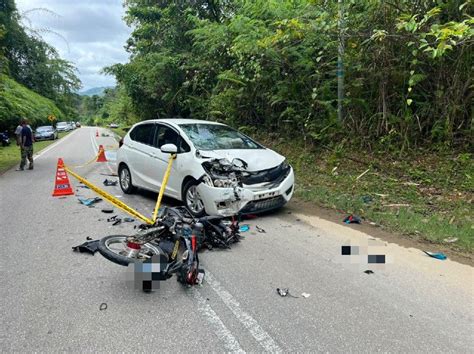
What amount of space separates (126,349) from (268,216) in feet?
13.1

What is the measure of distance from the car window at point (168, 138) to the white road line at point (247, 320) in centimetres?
325

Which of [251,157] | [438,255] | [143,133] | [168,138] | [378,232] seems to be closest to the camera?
[438,255]

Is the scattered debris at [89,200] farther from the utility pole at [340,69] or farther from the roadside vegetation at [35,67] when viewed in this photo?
the roadside vegetation at [35,67]

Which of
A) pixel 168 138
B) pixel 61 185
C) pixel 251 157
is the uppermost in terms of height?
pixel 168 138

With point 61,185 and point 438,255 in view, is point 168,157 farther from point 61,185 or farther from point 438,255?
point 438,255

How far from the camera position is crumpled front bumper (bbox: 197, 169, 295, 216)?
568cm

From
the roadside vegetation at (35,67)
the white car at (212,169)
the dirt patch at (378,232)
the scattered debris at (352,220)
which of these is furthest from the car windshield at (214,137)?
the roadside vegetation at (35,67)

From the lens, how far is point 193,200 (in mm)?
6219

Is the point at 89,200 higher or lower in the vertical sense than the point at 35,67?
lower

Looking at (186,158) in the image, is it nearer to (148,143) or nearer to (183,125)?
(183,125)

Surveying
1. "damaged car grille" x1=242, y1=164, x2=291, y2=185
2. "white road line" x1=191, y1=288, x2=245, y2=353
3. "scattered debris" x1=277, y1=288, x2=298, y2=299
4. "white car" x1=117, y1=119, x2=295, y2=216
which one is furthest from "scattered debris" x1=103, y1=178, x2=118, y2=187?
"scattered debris" x1=277, y1=288, x2=298, y2=299

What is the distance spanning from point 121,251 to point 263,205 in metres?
2.78

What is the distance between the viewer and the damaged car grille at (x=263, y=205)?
5855 mm

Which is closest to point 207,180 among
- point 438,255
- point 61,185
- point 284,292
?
point 284,292
